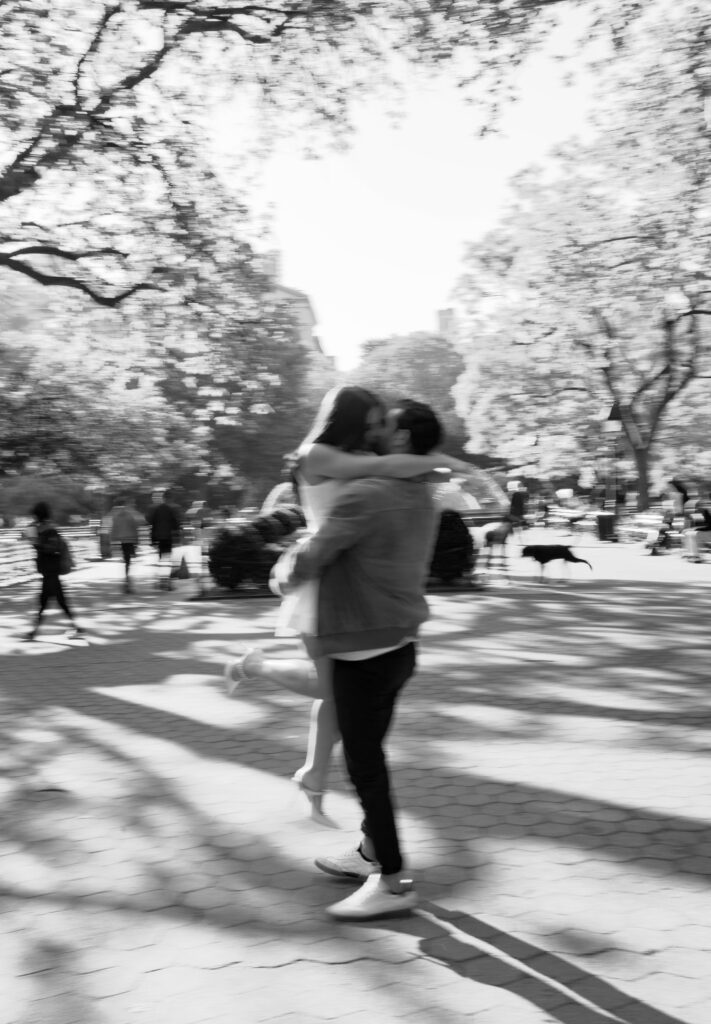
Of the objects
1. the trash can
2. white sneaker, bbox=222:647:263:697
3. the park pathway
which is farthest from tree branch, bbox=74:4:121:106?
the trash can

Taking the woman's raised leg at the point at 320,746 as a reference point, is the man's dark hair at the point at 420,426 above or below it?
above

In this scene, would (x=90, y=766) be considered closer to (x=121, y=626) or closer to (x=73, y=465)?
(x=121, y=626)

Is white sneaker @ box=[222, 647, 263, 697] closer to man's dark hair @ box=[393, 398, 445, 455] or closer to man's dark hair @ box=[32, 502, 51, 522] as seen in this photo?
man's dark hair @ box=[393, 398, 445, 455]

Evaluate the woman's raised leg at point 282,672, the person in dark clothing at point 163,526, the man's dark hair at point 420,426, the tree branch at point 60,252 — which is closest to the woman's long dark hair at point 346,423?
the man's dark hair at point 420,426

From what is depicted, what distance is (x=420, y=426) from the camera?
3.80 meters

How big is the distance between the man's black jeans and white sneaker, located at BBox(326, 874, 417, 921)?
0.07 m

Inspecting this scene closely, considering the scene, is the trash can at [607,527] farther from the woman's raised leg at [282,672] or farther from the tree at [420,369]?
the tree at [420,369]

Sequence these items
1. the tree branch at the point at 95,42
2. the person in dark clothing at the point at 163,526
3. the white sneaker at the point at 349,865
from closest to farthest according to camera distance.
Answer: the white sneaker at the point at 349,865, the tree branch at the point at 95,42, the person in dark clothing at the point at 163,526

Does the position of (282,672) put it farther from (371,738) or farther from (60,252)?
(60,252)

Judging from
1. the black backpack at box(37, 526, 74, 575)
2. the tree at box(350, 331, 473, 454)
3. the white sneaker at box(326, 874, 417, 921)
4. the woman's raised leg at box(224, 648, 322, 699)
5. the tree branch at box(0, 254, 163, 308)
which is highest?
the tree at box(350, 331, 473, 454)

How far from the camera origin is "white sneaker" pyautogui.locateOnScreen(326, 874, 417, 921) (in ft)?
12.0

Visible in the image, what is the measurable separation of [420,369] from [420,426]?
254ft

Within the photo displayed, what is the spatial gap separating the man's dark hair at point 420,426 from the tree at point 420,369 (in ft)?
246

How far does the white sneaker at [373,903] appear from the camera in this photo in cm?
367
